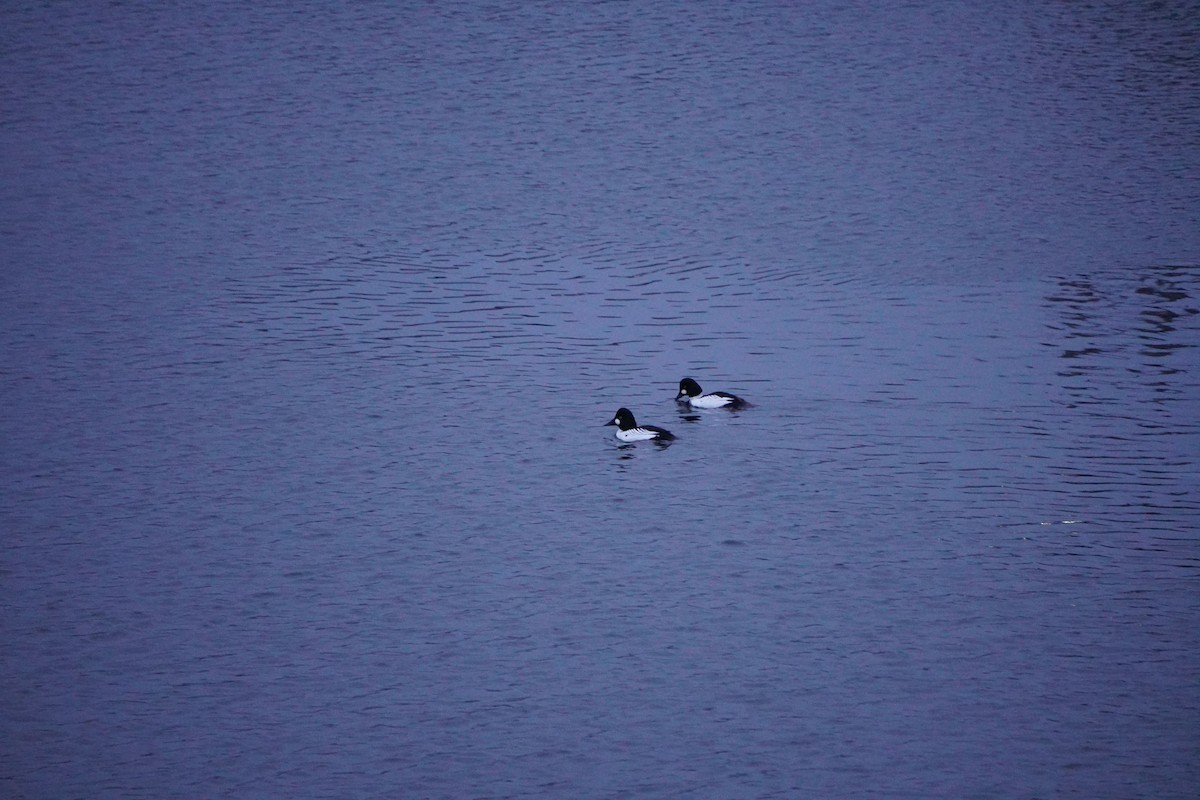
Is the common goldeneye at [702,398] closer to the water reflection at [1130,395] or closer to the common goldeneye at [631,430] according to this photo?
the common goldeneye at [631,430]

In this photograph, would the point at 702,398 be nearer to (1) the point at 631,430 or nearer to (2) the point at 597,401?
(1) the point at 631,430

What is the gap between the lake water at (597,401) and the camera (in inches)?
407

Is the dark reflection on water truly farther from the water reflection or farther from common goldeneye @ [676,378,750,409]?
common goldeneye @ [676,378,750,409]

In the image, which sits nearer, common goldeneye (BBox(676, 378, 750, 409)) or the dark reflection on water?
the dark reflection on water

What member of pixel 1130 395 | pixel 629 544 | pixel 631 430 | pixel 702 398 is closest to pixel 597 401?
pixel 702 398

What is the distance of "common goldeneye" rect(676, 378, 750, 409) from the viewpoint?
16.8 meters

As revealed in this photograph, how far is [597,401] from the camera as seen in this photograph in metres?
17.5

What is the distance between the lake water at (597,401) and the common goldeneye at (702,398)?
0.23m

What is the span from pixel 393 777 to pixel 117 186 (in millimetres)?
19276

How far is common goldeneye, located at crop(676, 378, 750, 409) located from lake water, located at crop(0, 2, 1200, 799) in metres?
0.23

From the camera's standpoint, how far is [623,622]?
39.0ft

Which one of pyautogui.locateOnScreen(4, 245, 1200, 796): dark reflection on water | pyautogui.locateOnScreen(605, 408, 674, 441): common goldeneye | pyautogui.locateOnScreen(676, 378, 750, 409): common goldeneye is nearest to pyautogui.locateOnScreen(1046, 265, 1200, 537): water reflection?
pyautogui.locateOnScreen(4, 245, 1200, 796): dark reflection on water

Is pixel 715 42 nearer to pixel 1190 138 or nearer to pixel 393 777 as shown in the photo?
pixel 1190 138

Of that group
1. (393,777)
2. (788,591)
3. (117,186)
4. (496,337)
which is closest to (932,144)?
(496,337)
